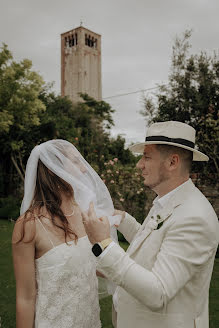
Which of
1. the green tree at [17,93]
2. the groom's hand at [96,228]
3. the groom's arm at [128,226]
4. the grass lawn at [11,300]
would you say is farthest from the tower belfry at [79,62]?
the groom's hand at [96,228]

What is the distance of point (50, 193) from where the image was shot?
2148mm

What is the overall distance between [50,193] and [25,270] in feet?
1.83

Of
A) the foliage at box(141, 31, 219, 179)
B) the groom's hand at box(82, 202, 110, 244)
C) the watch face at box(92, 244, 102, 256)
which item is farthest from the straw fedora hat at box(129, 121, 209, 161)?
the foliage at box(141, 31, 219, 179)

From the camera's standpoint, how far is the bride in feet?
6.32

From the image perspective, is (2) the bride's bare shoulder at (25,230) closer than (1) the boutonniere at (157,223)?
No

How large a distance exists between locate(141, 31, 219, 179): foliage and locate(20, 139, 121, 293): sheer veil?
5156 mm

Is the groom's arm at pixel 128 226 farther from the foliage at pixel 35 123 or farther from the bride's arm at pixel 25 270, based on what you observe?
the foliage at pixel 35 123

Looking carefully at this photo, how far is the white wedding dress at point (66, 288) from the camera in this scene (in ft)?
6.49

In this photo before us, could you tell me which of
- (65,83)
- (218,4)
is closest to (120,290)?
(218,4)

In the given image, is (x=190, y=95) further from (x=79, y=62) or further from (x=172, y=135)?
(x=79, y=62)

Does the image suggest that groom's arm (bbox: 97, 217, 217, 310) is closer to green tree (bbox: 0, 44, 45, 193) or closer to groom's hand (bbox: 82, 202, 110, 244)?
groom's hand (bbox: 82, 202, 110, 244)

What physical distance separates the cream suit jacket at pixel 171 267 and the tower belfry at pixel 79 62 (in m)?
34.2

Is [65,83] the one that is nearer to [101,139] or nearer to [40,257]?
[101,139]

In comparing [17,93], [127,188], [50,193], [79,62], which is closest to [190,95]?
[127,188]
